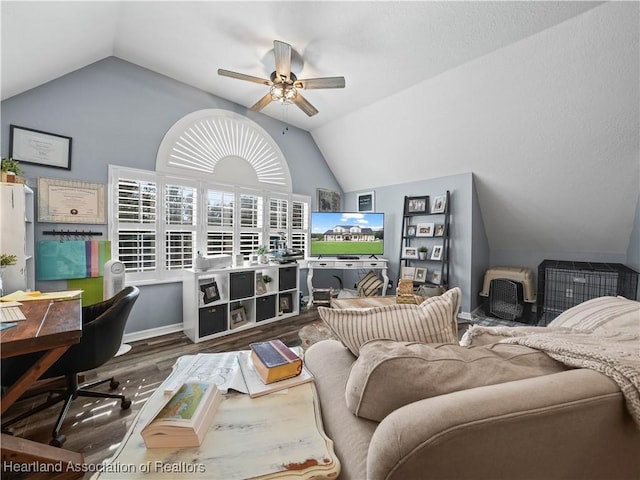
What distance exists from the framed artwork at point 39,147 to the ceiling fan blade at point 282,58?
210 centimetres

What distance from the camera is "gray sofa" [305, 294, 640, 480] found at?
50 cm

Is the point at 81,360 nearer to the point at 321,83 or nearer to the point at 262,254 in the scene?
the point at 262,254

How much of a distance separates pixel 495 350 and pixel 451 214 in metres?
3.34

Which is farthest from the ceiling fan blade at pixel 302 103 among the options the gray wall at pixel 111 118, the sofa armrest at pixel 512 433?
the sofa armrest at pixel 512 433

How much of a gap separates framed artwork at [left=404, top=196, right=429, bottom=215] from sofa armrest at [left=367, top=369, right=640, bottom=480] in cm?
349

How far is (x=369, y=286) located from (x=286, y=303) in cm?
137

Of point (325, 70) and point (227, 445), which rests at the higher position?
point (325, 70)

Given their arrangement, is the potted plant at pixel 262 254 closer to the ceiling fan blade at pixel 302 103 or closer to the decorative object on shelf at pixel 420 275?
the ceiling fan blade at pixel 302 103

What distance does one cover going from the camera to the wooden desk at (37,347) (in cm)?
102

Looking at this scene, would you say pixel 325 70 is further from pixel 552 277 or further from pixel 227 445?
pixel 552 277

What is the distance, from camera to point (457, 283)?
12.1ft

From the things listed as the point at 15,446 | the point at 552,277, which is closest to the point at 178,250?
the point at 15,446

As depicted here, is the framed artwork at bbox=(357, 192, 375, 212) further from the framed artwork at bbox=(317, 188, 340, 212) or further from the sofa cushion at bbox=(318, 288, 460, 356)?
the sofa cushion at bbox=(318, 288, 460, 356)

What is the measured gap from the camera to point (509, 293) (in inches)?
139
